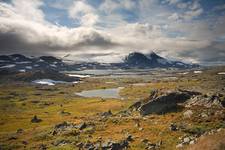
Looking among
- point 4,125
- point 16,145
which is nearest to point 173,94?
point 16,145

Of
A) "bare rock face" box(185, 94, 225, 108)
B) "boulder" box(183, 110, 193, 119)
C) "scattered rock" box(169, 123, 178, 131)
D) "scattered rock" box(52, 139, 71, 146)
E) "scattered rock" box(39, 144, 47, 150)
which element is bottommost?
"scattered rock" box(39, 144, 47, 150)

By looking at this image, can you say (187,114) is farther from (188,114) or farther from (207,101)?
(207,101)

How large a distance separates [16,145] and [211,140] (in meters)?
42.9

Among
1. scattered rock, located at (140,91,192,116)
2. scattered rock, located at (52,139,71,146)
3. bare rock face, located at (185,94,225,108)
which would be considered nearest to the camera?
scattered rock, located at (52,139,71,146)

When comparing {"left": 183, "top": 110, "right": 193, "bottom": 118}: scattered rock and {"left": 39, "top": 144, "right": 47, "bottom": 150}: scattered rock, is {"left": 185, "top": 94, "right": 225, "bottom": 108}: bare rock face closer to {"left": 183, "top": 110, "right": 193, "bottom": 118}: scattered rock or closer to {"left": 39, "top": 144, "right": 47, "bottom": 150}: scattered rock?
{"left": 183, "top": 110, "right": 193, "bottom": 118}: scattered rock

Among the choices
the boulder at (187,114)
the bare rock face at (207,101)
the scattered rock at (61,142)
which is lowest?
the scattered rock at (61,142)

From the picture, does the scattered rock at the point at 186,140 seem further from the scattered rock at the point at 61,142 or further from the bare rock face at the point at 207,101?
the bare rock face at the point at 207,101

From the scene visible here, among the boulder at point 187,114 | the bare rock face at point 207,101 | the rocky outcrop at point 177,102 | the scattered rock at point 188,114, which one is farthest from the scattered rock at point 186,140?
the bare rock face at point 207,101

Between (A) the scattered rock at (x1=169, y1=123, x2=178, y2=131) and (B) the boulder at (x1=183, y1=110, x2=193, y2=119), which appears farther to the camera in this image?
(B) the boulder at (x1=183, y1=110, x2=193, y2=119)

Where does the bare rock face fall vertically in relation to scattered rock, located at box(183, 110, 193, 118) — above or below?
above

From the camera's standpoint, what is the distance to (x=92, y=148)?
43562 mm

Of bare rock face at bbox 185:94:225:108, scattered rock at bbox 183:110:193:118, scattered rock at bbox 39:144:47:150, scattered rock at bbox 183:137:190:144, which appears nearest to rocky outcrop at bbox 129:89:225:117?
bare rock face at bbox 185:94:225:108

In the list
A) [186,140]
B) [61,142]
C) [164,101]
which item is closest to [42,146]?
[61,142]

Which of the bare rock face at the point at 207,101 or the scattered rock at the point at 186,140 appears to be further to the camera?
the bare rock face at the point at 207,101
